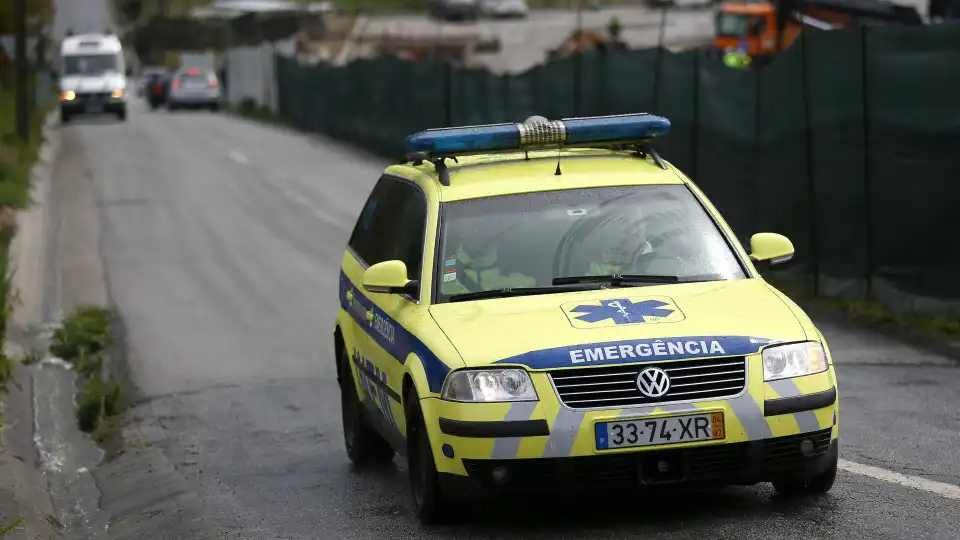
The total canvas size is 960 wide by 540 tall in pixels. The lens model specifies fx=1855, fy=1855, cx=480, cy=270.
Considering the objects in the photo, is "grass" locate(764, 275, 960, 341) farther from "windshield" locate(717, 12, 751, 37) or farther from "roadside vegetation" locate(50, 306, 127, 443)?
"windshield" locate(717, 12, 751, 37)

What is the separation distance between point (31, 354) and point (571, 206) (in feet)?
28.0

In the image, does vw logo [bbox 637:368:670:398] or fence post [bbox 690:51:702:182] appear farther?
fence post [bbox 690:51:702:182]

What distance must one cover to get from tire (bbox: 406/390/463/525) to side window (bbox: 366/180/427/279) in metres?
0.73

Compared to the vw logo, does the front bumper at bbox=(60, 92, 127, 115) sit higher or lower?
lower

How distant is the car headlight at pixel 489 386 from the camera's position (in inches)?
270

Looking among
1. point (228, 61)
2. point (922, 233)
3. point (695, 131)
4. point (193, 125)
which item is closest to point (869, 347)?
point (922, 233)

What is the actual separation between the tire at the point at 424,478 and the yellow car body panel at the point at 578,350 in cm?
10

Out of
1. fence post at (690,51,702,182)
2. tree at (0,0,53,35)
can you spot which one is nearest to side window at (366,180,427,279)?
fence post at (690,51,702,182)

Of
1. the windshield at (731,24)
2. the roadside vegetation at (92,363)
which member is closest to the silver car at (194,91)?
the windshield at (731,24)

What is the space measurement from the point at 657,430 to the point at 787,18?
28.1 metres

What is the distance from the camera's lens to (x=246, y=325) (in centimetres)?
1706

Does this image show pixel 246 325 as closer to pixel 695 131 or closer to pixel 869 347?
pixel 695 131

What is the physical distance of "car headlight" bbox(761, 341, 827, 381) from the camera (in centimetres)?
693

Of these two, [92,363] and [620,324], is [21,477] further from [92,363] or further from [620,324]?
[92,363]
